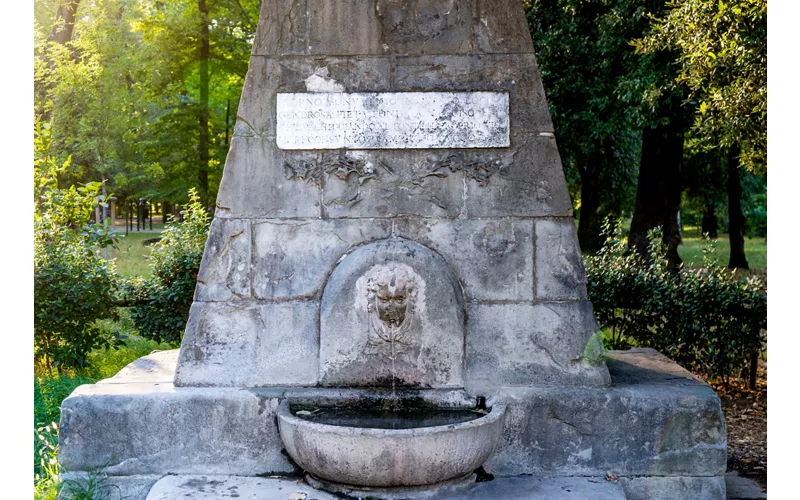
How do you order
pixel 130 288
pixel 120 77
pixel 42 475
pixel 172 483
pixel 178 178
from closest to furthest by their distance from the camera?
pixel 172 483, pixel 42 475, pixel 130 288, pixel 120 77, pixel 178 178

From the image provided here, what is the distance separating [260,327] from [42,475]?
73.5 inches

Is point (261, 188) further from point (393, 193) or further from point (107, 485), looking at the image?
point (107, 485)

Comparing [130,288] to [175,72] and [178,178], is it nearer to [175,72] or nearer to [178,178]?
[178,178]

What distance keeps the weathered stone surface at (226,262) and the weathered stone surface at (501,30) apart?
1.68 metres

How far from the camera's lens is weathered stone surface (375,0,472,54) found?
4.18 meters

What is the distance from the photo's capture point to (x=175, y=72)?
16344 millimetres

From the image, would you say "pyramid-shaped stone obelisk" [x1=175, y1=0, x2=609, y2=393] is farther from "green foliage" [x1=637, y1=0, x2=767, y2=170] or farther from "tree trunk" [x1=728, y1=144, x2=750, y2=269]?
"tree trunk" [x1=728, y1=144, x2=750, y2=269]

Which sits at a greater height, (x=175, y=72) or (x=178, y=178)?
(x=175, y=72)

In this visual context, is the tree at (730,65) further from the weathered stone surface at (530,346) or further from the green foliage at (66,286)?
the green foliage at (66,286)

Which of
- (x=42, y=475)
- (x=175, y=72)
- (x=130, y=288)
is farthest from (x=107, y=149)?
(x=42, y=475)

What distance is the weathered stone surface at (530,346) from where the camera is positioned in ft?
13.7

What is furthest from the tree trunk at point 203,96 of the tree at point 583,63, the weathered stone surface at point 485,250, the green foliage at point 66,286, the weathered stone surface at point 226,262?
the weathered stone surface at point 485,250

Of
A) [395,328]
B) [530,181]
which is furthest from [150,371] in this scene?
[530,181]

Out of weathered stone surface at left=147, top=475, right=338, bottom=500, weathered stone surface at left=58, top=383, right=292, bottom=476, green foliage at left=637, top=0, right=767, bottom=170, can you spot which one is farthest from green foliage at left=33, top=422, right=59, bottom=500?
green foliage at left=637, top=0, right=767, bottom=170
